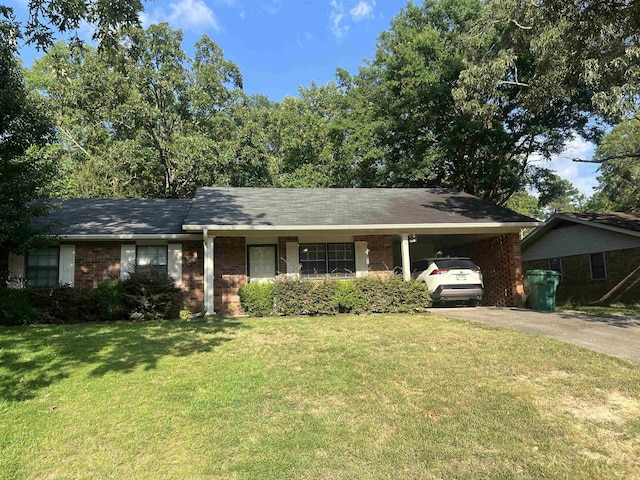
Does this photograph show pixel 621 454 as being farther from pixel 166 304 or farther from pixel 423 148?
pixel 423 148

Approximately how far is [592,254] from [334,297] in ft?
46.4

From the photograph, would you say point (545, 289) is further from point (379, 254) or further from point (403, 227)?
point (379, 254)

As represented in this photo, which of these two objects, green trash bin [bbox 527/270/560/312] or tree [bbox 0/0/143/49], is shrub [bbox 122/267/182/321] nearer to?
tree [bbox 0/0/143/49]

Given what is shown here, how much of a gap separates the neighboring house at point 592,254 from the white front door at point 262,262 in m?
13.9

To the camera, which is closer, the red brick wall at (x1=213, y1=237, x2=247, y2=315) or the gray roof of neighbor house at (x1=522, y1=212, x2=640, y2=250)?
the red brick wall at (x1=213, y1=237, x2=247, y2=315)

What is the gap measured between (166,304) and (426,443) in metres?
9.06

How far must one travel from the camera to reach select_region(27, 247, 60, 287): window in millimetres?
12492

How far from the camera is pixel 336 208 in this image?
14.6m

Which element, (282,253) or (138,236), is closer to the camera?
(138,236)

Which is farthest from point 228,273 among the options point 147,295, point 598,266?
point 598,266

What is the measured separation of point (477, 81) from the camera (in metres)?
15.5

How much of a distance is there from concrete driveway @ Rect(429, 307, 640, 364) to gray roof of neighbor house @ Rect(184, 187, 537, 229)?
3385mm

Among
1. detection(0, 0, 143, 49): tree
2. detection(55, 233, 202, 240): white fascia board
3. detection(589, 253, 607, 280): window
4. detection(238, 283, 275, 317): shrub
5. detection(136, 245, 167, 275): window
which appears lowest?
detection(238, 283, 275, 317): shrub

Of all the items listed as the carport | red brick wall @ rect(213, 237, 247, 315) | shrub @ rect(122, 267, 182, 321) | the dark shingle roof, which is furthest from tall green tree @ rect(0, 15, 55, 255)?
the dark shingle roof
